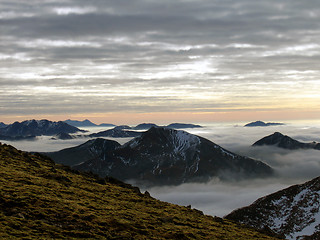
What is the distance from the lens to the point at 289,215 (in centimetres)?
17738

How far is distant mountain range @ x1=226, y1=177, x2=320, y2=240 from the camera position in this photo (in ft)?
523

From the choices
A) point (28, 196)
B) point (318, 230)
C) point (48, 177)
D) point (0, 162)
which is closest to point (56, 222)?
point (28, 196)

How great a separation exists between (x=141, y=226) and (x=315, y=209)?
162 meters

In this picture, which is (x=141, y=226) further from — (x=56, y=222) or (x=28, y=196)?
(x=28, y=196)

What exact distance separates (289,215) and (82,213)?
533 ft

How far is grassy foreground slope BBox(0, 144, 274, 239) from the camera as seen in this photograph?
119ft

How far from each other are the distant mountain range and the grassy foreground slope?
113225mm

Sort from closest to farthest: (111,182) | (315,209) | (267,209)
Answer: (111,182), (315,209), (267,209)

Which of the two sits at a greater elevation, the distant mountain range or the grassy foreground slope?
the grassy foreground slope

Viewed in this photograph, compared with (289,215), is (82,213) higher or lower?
higher

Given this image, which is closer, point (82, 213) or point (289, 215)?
point (82, 213)

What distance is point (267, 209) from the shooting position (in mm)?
188500

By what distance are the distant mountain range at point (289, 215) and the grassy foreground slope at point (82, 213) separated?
371ft

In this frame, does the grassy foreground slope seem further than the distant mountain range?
No
